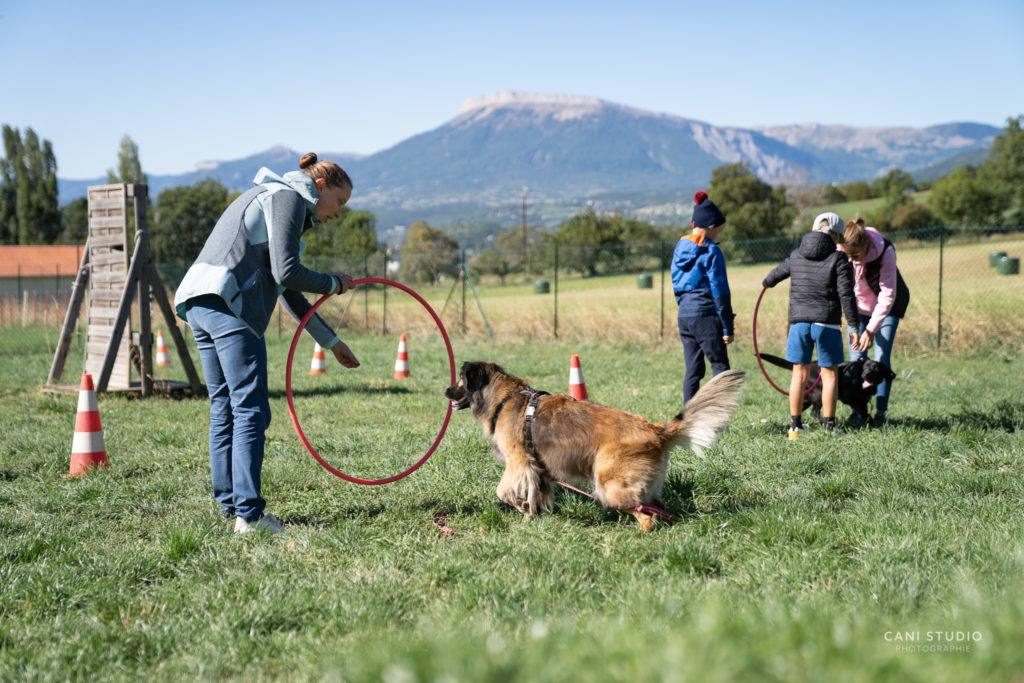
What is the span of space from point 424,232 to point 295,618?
11964 cm

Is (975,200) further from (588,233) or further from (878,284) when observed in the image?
(878,284)

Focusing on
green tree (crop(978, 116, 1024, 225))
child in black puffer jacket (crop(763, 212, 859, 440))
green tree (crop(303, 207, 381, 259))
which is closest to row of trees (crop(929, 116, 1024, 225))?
green tree (crop(978, 116, 1024, 225))

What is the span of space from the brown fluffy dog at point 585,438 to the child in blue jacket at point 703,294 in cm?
236

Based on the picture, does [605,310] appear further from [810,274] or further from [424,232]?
[424,232]

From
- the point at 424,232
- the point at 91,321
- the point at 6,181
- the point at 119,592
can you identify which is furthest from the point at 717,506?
the point at 424,232

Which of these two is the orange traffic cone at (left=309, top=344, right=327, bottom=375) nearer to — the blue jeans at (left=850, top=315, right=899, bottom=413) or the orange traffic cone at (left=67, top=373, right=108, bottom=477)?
the orange traffic cone at (left=67, top=373, right=108, bottom=477)

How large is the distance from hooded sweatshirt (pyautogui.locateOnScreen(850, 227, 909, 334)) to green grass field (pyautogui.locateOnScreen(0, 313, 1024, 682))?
1.08m

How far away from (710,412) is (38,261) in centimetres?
6288

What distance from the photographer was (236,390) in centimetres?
429

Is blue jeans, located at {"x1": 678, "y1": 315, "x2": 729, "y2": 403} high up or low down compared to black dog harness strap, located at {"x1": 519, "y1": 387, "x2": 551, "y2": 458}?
up

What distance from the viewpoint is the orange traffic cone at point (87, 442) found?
5793mm

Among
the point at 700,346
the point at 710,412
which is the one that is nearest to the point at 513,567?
the point at 710,412

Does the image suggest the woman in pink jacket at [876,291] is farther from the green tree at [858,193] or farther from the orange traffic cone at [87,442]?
the green tree at [858,193]

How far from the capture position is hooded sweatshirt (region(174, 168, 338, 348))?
4.18 meters
